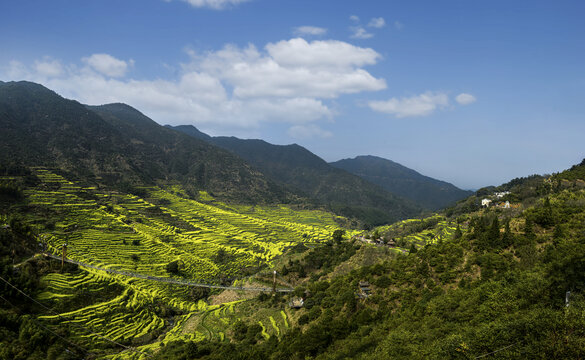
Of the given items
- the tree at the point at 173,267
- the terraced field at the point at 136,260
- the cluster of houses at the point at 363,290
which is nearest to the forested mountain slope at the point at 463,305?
the cluster of houses at the point at 363,290

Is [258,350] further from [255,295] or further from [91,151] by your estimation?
[91,151]

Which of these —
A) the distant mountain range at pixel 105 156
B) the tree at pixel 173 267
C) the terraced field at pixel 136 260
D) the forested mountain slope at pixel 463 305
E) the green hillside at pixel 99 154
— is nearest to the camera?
the forested mountain slope at pixel 463 305

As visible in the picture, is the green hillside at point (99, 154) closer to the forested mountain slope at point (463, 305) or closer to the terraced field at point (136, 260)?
the terraced field at point (136, 260)

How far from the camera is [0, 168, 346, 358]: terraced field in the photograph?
32.1m

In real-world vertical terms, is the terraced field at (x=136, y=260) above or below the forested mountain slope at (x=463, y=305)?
below

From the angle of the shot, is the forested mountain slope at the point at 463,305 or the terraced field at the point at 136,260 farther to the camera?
the terraced field at the point at 136,260

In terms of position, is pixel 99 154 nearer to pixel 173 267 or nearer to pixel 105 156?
pixel 105 156

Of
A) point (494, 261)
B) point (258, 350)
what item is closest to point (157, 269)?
point (258, 350)

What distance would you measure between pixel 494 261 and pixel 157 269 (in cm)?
4991

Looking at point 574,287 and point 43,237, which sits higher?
point 574,287

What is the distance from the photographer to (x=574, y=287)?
580 inches

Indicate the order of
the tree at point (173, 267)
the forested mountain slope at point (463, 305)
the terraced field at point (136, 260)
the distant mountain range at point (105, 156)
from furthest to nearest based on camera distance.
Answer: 1. the distant mountain range at point (105, 156)
2. the tree at point (173, 267)
3. the terraced field at point (136, 260)
4. the forested mountain slope at point (463, 305)

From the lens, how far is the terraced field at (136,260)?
32062mm

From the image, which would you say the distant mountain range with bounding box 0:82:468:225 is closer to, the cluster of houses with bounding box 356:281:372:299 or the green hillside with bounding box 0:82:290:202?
the green hillside with bounding box 0:82:290:202
